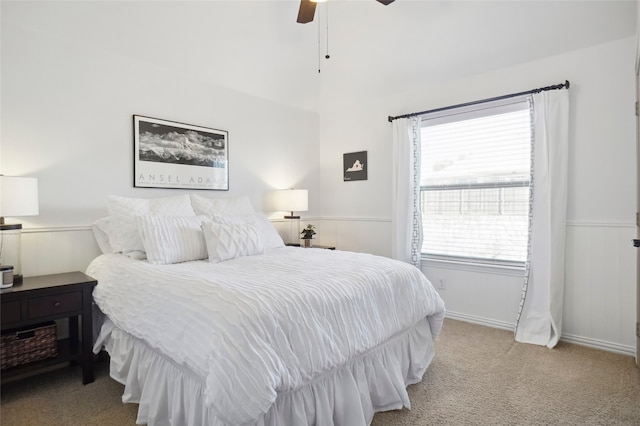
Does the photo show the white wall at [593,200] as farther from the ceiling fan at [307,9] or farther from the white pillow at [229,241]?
the white pillow at [229,241]

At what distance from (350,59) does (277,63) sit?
81cm

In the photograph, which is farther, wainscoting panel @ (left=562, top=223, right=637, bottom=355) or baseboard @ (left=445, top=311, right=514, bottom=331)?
baseboard @ (left=445, top=311, right=514, bottom=331)

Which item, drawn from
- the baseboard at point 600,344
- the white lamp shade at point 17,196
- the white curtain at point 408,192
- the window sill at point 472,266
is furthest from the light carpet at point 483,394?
the white curtain at point 408,192

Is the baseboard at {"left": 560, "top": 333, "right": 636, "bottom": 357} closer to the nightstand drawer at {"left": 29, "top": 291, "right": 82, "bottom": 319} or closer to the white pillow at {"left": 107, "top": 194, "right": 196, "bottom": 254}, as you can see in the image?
the white pillow at {"left": 107, "top": 194, "right": 196, "bottom": 254}

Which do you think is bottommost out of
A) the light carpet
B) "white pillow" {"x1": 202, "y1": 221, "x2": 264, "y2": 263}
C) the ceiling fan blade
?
the light carpet

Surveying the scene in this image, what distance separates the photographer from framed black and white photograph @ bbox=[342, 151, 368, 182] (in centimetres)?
430

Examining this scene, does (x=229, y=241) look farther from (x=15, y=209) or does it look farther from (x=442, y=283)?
(x=442, y=283)

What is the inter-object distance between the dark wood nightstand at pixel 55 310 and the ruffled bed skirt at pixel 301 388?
17 centimetres

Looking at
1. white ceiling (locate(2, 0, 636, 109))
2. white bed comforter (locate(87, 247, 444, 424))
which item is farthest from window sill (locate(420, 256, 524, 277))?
white ceiling (locate(2, 0, 636, 109))

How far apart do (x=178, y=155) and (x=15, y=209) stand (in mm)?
1424

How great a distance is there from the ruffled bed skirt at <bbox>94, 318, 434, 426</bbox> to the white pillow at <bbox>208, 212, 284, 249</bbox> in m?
1.07

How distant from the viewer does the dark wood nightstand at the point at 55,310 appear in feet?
6.55

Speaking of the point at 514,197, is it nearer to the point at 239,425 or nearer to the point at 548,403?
the point at 548,403

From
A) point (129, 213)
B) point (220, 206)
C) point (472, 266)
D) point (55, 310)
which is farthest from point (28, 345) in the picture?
point (472, 266)
